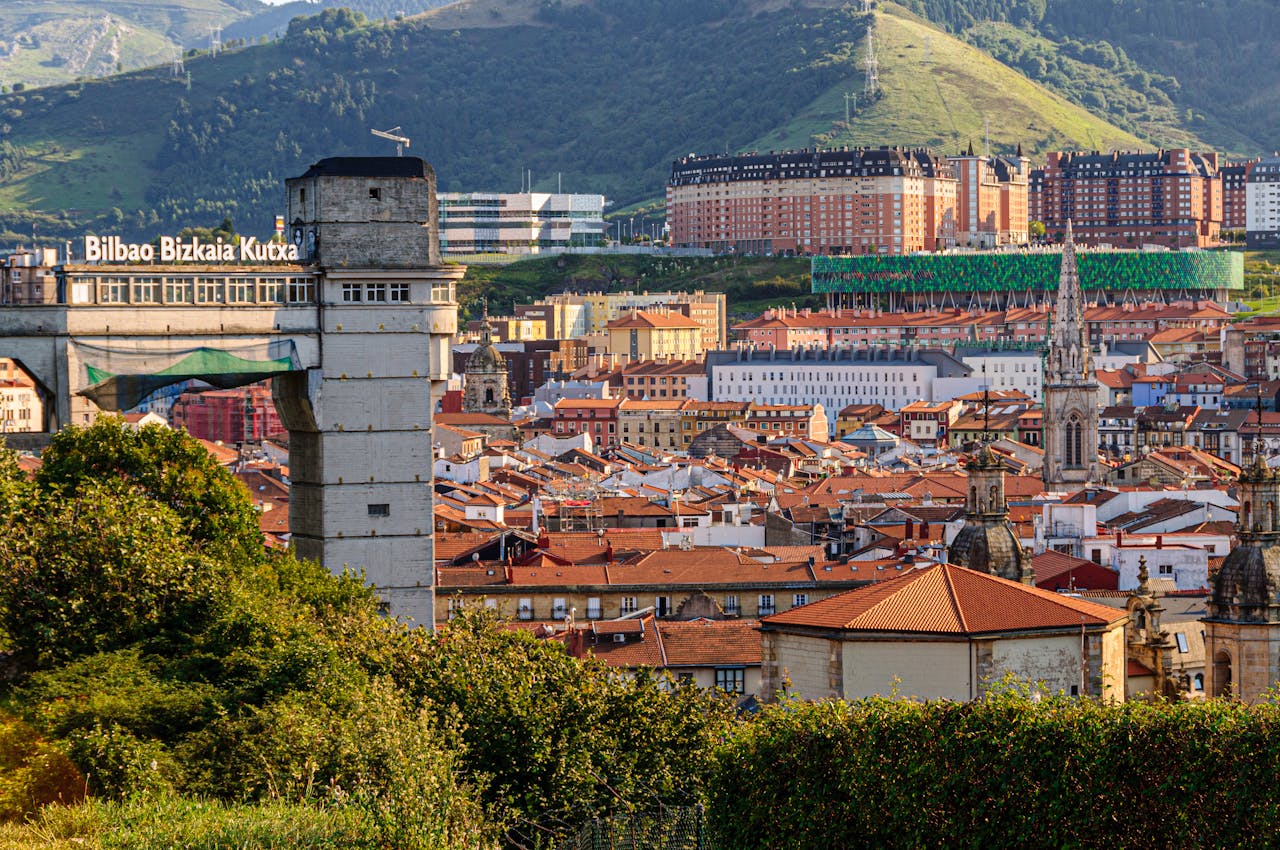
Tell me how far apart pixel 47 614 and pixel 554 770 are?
842 centimetres

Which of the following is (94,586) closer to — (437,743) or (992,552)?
(437,743)

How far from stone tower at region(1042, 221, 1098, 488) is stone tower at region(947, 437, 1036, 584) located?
2822 inches

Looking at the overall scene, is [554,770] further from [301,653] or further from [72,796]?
[72,796]

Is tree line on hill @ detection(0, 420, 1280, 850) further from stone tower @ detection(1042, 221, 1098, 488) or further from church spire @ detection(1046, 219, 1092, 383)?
church spire @ detection(1046, 219, 1092, 383)

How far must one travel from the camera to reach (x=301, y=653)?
3788 centimetres

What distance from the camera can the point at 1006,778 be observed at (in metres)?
34.9

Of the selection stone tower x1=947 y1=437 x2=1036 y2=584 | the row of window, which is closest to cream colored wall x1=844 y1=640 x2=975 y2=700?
stone tower x1=947 y1=437 x2=1036 y2=584

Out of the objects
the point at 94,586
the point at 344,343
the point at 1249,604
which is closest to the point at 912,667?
the point at 344,343

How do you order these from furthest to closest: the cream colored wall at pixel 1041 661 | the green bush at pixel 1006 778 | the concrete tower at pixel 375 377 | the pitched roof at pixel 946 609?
the concrete tower at pixel 375 377 < the pitched roof at pixel 946 609 < the cream colored wall at pixel 1041 661 < the green bush at pixel 1006 778

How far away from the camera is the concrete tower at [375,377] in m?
46.2

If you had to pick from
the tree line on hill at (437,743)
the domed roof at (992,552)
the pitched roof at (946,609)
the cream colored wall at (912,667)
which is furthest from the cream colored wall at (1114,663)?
the domed roof at (992,552)

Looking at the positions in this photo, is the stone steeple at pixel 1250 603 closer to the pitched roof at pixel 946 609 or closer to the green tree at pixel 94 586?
the pitched roof at pixel 946 609

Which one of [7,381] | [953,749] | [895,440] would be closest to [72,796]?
[953,749]

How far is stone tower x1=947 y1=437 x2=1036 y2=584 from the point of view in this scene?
54906 millimetres
